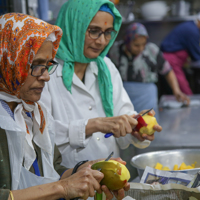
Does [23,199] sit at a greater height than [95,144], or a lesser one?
greater

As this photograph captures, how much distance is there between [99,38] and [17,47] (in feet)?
2.21

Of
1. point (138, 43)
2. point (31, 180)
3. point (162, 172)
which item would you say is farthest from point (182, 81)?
point (31, 180)

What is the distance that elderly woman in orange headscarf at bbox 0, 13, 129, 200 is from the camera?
1.10 m

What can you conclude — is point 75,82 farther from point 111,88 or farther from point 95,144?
point 95,144

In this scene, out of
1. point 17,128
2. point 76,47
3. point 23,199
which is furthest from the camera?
point 76,47

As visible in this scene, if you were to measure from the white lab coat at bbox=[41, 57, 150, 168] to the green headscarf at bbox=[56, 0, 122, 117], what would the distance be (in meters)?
0.04

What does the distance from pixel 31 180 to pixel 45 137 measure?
22cm

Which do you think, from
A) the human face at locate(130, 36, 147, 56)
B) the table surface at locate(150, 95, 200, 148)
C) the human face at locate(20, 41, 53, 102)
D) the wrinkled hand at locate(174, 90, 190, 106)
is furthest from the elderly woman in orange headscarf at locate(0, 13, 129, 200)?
the wrinkled hand at locate(174, 90, 190, 106)

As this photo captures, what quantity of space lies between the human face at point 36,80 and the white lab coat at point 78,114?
1.30 feet

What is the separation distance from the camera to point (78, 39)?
1.78m

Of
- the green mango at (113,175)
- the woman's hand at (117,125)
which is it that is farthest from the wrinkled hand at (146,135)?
the green mango at (113,175)

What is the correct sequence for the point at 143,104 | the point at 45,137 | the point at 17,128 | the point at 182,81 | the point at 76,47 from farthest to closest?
the point at 182,81
the point at 143,104
the point at 76,47
the point at 45,137
the point at 17,128

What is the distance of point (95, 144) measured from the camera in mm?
1813

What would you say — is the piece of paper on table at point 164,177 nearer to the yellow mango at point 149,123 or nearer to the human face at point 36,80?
the yellow mango at point 149,123
